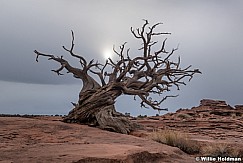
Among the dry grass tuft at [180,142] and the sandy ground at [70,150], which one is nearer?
the sandy ground at [70,150]

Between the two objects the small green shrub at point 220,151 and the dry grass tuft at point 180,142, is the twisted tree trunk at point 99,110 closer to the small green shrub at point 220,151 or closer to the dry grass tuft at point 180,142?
the dry grass tuft at point 180,142

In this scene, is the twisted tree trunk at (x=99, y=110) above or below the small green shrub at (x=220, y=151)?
above

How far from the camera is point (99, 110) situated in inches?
689

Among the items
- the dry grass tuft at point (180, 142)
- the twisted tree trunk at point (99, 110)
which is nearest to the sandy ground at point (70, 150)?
the dry grass tuft at point (180, 142)

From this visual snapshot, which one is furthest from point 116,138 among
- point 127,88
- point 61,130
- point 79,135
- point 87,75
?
point 87,75

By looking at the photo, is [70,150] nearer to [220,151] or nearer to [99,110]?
[220,151]

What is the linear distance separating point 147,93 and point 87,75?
358cm

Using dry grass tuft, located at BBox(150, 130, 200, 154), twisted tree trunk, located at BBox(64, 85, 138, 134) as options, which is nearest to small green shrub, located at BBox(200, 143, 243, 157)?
dry grass tuft, located at BBox(150, 130, 200, 154)

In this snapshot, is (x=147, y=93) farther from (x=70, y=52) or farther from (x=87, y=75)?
(x=70, y=52)

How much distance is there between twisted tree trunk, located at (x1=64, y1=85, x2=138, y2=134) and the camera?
669 inches

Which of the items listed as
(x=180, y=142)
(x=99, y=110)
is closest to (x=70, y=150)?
(x=180, y=142)

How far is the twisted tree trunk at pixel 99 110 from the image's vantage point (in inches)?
669

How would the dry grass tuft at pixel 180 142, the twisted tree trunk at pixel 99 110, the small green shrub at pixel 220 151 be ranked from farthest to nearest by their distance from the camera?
the twisted tree trunk at pixel 99 110 < the dry grass tuft at pixel 180 142 < the small green shrub at pixel 220 151

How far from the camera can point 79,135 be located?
42.8 feet
